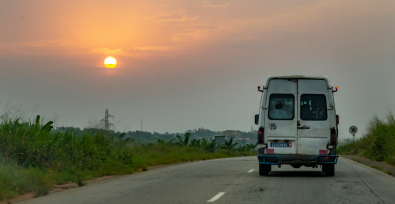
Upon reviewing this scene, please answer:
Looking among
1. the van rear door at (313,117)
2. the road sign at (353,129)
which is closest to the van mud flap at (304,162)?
the van rear door at (313,117)

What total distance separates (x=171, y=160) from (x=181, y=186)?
1574 centimetres

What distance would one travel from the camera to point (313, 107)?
15523 millimetres

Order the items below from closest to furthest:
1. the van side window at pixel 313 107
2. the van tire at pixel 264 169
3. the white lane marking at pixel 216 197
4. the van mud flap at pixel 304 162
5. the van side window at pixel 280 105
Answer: the white lane marking at pixel 216 197 < the van mud flap at pixel 304 162 < the van side window at pixel 313 107 < the van side window at pixel 280 105 < the van tire at pixel 264 169

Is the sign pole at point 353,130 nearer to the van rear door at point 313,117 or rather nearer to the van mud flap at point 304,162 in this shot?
the van mud flap at point 304,162

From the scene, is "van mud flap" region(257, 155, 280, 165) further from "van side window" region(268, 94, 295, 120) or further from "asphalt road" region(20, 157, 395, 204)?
"van side window" region(268, 94, 295, 120)

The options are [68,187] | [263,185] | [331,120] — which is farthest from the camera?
[331,120]

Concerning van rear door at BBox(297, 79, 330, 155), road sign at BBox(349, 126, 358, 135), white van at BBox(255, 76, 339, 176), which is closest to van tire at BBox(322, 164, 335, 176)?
white van at BBox(255, 76, 339, 176)

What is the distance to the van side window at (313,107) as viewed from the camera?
15391 millimetres

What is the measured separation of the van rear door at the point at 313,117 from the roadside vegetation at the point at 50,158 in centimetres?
724

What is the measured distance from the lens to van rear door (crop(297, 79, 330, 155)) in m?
15.3

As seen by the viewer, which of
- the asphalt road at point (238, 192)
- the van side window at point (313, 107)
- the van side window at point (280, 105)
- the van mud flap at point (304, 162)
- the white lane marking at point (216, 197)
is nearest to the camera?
the white lane marking at point (216, 197)

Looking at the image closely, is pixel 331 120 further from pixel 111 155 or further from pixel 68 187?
pixel 111 155

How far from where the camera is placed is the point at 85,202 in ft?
34.5

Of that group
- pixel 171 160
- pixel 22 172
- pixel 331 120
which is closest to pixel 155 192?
pixel 22 172
